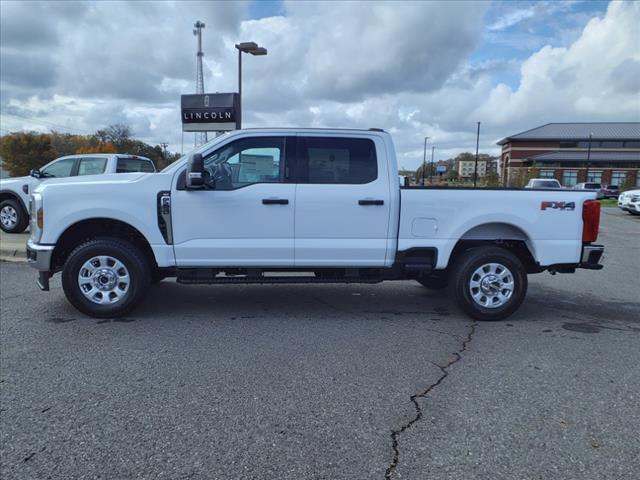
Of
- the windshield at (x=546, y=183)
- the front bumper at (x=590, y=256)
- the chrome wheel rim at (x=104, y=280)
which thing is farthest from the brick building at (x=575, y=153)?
the chrome wheel rim at (x=104, y=280)

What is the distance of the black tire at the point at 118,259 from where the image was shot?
5152mm

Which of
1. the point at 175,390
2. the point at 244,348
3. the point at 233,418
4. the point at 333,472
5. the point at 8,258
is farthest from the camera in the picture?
the point at 8,258

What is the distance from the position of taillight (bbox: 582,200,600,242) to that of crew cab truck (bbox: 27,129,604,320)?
0.01 meters

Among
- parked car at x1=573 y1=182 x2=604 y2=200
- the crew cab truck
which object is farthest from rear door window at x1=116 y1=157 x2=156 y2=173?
parked car at x1=573 y1=182 x2=604 y2=200

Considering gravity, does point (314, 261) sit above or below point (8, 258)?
above

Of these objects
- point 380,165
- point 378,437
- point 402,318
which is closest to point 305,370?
point 378,437

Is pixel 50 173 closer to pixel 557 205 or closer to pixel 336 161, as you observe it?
pixel 336 161

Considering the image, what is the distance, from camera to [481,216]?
5.38 m

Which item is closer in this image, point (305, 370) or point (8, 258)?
point (305, 370)

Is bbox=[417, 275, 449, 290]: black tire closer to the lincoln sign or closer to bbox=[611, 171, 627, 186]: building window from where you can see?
the lincoln sign

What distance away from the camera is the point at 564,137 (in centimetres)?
8600

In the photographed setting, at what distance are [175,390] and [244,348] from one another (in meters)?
0.98

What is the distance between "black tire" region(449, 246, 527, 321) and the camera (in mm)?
5395

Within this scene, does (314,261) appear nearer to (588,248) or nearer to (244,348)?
(244,348)
